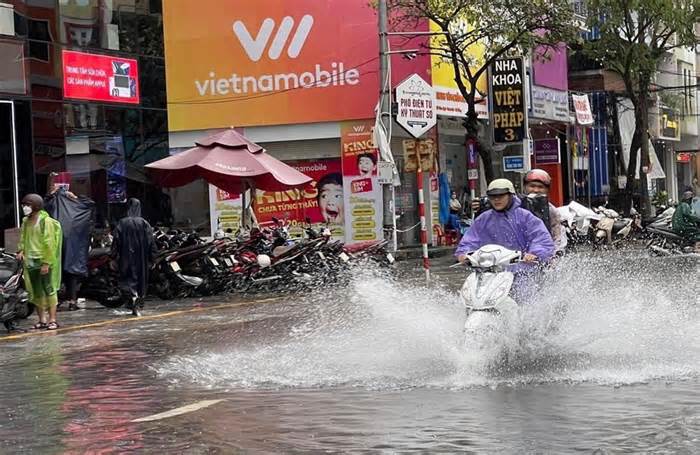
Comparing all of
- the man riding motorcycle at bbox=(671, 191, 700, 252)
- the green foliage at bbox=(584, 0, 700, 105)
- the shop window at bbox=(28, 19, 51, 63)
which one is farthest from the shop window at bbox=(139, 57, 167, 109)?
the man riding motorcycle at bbox=(671, 191, 700, 252)

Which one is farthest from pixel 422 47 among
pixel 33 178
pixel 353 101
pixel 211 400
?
pixel 211 400

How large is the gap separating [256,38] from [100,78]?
6.40 metres

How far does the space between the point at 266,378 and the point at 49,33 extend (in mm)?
19079

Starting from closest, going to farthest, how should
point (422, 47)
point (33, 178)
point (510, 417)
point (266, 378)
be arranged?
point (510, 417), point (266, 378), point (33, 178), point (422, 47)

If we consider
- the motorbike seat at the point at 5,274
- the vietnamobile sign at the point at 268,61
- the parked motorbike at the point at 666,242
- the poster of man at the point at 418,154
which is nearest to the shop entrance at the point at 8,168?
the vietnamobile sign at the point at 268,61

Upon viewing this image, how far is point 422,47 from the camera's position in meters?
31.6

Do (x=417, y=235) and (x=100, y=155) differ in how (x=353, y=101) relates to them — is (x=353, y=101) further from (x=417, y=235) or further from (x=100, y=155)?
(x=100, y=155)

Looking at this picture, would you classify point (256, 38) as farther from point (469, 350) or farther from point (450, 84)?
point (469, 350)

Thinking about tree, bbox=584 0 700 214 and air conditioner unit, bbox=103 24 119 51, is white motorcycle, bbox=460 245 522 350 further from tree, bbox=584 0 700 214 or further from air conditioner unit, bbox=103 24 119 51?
tree, bbox=584 0 700 214

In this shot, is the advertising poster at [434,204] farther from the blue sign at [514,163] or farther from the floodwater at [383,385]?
the floodwater at [383,385]

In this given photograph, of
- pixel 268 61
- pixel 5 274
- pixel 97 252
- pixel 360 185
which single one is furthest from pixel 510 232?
pixel 268 61

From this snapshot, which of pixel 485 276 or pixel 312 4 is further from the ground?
pixel 312 4

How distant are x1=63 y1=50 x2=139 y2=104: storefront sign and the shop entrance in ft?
6.03

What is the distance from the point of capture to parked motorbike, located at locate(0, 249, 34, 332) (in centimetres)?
1500
